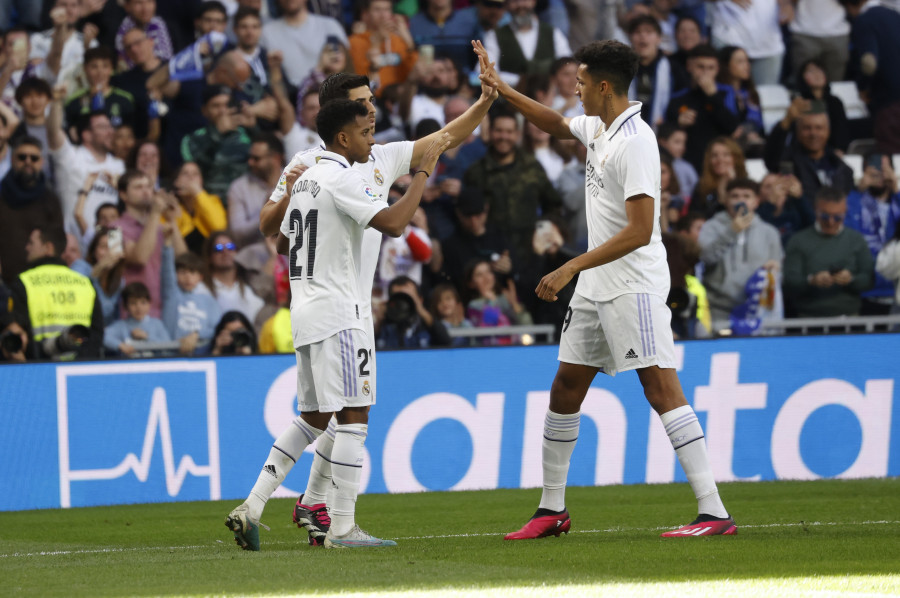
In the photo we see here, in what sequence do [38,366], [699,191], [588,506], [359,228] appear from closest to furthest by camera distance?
[359,228] < [588,506] < [38,366] < [699,191]

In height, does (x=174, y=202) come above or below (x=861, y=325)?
above

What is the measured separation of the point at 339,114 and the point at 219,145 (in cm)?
644

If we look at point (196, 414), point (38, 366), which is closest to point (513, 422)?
point (196, 414)

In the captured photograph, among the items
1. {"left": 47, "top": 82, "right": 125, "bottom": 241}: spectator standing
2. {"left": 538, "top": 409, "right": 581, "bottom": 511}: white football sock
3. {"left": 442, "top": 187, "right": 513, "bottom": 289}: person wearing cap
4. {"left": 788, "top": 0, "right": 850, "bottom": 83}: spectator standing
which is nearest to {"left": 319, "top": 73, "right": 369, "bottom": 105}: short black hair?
{"left": 538, "top": 409, "right": 581, "bottom": 511}: white football sock

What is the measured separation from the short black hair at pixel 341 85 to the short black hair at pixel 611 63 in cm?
111

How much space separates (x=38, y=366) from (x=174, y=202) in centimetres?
264

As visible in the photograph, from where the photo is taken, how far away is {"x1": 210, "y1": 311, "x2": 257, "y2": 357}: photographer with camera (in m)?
10.9

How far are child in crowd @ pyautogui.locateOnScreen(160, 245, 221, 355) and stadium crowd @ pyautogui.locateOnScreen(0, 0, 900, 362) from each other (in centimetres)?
2

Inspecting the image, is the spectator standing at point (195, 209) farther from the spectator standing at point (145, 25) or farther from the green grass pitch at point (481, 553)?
the green grass pitch at point (481, 553)

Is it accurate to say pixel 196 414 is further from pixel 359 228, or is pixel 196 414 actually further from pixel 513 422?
pixel 359 228

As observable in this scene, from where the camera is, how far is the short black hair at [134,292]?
11.1 m

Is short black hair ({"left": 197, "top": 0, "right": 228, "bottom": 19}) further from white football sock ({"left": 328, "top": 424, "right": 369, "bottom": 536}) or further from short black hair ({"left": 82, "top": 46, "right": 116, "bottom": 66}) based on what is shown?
white football sock ({"left": 328, "top": 424, "right": 369, "bottom": 536})

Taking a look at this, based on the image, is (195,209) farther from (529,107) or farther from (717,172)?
(529,107)

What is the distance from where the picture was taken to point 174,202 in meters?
11.9
